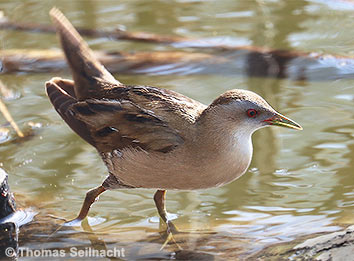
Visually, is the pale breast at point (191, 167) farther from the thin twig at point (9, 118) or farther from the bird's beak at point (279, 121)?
the thin twig at point (9, 118)

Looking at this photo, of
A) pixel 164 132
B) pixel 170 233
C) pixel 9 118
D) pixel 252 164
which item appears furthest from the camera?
pixel 9 118

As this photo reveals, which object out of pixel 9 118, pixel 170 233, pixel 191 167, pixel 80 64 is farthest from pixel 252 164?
pixel 9 118

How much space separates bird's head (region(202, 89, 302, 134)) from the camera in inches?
181

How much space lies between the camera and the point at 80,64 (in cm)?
555

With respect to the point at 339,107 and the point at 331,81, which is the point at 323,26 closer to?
the point at 331,81

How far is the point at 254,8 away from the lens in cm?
969

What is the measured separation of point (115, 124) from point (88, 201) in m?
0.65

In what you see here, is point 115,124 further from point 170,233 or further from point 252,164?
point 252,164

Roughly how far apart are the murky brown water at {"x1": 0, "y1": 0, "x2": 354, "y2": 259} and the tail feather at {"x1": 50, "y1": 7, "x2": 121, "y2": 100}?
2.82 ft

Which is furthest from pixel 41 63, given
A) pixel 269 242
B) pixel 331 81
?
pixel 269 242

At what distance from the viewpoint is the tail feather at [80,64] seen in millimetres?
5434

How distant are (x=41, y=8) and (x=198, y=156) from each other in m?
6.38

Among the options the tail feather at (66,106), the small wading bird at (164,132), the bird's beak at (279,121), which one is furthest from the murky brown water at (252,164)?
the bird's beak at (279,121)

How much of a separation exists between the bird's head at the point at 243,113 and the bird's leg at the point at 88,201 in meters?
1.09
